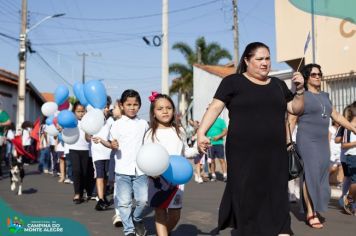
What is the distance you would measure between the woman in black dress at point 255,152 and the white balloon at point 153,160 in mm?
451

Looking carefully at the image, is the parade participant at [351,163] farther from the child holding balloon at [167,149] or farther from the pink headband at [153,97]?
the pink headband at [153,97]

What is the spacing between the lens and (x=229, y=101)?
380cm

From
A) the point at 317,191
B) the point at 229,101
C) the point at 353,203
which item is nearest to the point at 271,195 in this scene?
the point at 229,101

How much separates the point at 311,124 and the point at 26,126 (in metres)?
11.9

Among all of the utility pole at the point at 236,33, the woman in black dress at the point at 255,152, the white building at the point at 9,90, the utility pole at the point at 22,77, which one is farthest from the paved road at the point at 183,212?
the white building at the point at 9,90

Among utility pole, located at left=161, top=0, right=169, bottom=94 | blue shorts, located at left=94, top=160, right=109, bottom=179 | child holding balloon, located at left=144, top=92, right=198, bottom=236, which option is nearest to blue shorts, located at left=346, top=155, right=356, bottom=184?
child holding balloon, located at left=144, top=92, right=198, bottom=236

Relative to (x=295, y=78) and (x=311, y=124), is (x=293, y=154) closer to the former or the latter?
(x=295, y=78)

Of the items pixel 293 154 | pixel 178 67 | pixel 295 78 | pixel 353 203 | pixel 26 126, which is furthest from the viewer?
pixel 178 67

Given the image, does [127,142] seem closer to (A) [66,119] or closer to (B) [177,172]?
(B) [177,172]

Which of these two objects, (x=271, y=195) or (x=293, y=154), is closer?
(x=271, y=195)

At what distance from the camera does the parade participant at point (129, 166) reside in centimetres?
540

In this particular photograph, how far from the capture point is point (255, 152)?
3633 millimetres

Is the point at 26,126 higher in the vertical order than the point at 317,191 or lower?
higher

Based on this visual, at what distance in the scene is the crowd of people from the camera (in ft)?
12.0
